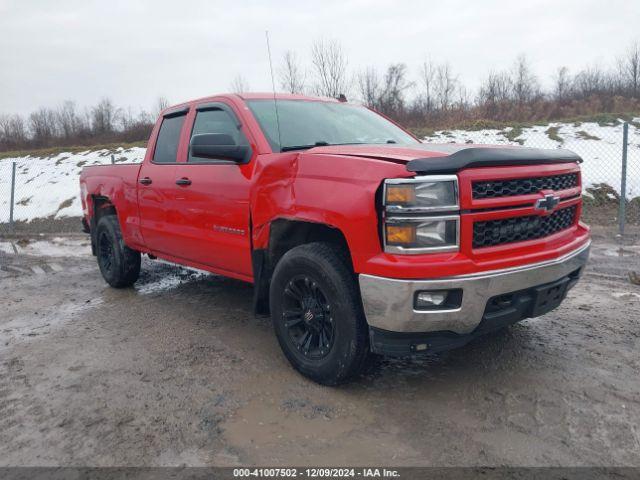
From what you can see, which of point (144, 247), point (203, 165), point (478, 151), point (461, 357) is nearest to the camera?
point (478, 151)

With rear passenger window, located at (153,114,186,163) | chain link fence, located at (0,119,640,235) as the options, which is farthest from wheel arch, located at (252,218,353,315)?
chain link fence, located at (0,119,640,235)

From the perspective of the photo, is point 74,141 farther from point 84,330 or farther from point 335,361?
point 335,361

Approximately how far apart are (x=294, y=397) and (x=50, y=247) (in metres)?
8.04

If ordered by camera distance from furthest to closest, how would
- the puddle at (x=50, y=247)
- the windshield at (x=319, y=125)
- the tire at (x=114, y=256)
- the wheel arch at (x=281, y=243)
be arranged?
the puddle at (x=50, y=247), the tire at (x=114, y=256), the windshield at (x=319, y=125), the wheel arch at (x=281, y=243)

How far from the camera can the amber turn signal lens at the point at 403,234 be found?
2545 millimetres

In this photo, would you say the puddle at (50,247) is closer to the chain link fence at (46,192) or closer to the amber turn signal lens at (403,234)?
the chain link fence at (46,192)

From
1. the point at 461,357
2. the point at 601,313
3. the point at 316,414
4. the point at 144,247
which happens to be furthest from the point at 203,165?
the point at 601,313

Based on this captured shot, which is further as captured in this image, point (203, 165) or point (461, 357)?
point (203, 165)

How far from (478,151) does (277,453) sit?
183 centimetres

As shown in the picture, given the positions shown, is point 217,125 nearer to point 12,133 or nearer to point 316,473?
point 316,473

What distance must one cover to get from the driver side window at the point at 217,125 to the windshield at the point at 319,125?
19 centimetres

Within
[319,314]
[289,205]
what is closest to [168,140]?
[289,205]

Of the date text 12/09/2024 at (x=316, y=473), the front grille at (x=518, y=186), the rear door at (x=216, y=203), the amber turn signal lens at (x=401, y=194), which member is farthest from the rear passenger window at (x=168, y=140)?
the date text 12/09/2024 at (x=316, y=473)

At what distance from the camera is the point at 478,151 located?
8.62 feet
